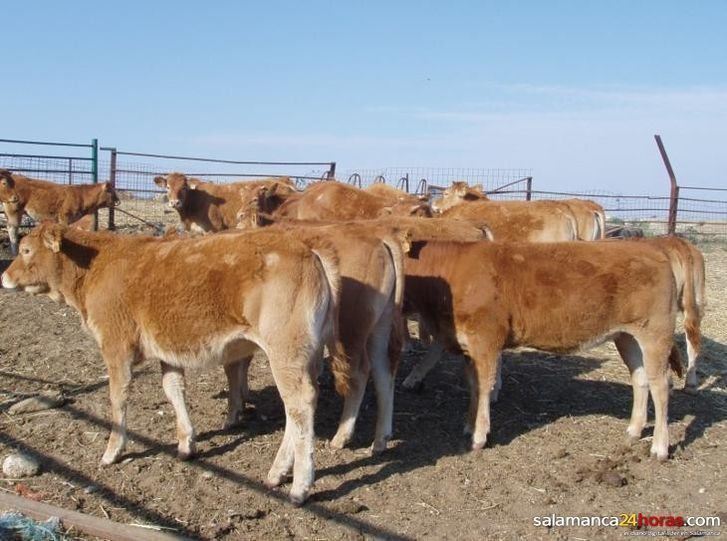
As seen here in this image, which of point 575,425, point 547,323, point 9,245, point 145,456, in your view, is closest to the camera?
point 145,456

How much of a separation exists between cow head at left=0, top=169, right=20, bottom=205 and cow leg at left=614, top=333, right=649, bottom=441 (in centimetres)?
1226

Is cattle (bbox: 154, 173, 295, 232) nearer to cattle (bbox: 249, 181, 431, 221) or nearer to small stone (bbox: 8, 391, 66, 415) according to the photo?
cattle (bbox: 249, 181, 431, 221)

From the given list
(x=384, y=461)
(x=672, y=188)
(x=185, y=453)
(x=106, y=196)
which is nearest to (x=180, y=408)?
(x=185, y=453)

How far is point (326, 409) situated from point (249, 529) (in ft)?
7.90

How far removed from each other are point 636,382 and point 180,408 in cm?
400

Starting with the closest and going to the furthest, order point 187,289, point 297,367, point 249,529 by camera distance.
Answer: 1. point 249,529
2. point 297,367
3. point 187,289

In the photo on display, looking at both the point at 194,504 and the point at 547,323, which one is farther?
the point at 547,323

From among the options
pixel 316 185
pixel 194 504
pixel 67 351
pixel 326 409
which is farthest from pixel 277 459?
pixel 316 185

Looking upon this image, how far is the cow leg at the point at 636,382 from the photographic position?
6672mm

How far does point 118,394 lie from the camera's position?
5.75 metres

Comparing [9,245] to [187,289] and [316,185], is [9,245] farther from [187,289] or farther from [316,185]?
[187,289]

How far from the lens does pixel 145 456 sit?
580cm

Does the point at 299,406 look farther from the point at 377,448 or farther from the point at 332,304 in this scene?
the point at 377,448

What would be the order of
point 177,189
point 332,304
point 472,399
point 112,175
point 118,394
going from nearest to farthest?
point 332,304, point 118,394, point 472,399, point 177,189, point 112,175
